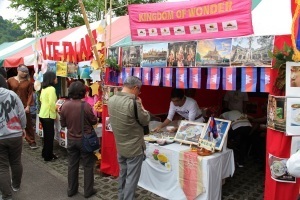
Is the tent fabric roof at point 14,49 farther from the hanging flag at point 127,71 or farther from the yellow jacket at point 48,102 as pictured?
the hanging flag at point 127,71

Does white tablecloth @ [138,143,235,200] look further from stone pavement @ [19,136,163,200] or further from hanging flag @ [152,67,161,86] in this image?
hanging flag @ [152,67,161,86]

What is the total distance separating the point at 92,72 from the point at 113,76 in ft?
1.32

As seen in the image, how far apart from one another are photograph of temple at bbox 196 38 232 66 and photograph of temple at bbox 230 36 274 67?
8 centimetres

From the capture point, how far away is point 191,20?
3525mm

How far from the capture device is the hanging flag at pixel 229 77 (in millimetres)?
3086

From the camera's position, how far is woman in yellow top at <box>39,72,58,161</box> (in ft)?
17.5

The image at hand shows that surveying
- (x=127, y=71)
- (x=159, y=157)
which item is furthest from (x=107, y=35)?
(x=159, y=157)

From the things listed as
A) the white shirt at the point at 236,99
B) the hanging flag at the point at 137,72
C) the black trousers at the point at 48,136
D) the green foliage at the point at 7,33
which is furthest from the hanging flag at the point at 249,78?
the green foliage at the point at 7,33

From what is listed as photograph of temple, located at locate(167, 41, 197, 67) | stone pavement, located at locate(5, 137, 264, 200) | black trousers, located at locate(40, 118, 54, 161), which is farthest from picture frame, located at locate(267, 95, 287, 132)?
black trousers, located at locate(40, 118, 54, 161)

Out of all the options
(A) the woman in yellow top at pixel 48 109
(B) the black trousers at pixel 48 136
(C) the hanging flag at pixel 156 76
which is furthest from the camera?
(B) the black trousers at pixel 48 136

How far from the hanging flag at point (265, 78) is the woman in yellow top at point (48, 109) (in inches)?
157

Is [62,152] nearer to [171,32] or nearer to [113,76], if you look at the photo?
[113,76]

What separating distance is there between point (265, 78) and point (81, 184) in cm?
326

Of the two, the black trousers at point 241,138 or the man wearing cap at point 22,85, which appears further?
the man wearing cap at point 22,85
